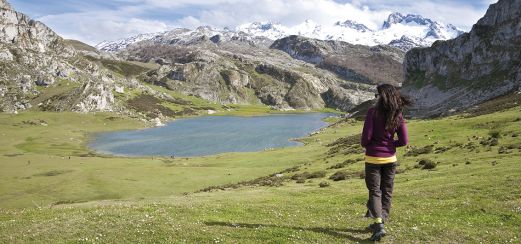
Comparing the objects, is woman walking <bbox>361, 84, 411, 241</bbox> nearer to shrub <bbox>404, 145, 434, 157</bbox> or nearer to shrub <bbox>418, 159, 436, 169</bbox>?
shrub <bbox>418, 159, 436, 169</bbox>

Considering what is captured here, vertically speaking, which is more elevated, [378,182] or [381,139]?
[381,139]

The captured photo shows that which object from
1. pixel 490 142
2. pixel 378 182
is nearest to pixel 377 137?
pixel 378 182

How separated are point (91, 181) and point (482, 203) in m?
69.7

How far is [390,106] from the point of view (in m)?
16.9

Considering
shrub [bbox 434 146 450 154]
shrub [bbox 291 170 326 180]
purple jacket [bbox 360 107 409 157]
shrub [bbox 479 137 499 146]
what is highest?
purple jacket [bbox 360 107 409 157]

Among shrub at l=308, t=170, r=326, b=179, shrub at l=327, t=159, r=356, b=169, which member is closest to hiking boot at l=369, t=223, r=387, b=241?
shrub at l=308, t=170, r=326, b=179

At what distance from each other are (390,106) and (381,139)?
4.46 ft

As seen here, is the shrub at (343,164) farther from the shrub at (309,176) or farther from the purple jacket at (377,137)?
the purple jacket at (377,137)

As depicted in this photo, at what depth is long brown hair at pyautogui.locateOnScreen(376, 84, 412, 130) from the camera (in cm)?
1688

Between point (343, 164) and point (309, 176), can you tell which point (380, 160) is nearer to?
point (309, 176)

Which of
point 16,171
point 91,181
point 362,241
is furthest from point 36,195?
point 362,241

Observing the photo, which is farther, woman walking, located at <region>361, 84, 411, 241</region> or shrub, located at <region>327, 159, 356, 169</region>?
shrub, located at <region>327, 159, 356, 169</region>

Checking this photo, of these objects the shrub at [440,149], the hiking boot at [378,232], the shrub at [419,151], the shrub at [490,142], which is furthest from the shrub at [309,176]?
the hiking boot at [378,232]

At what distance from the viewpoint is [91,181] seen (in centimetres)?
7838
